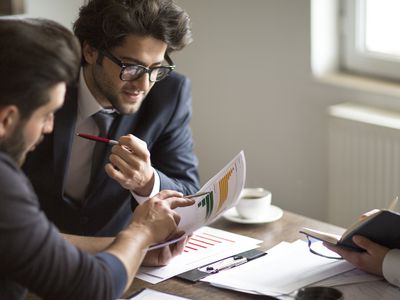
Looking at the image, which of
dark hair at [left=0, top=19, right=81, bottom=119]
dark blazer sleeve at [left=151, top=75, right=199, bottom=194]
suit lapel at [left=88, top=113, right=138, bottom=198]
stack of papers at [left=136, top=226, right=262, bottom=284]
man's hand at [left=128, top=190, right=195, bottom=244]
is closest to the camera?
dark hair at [left=0, top=19, right=81, bottom=119]

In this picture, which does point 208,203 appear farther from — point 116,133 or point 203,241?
point 116,133

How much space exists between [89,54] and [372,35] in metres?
1.46

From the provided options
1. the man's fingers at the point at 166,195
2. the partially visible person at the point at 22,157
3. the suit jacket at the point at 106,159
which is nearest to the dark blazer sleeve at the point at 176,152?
the suit jacket at the point at 106,159

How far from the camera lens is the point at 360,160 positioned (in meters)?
3.29

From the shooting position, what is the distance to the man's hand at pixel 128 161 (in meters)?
2.25

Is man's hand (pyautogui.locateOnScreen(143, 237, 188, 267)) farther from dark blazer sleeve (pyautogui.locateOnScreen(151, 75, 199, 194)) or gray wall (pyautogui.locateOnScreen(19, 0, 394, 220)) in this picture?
gray wall (pyautogui.locateOnScreen(19, 0, 394, 220))

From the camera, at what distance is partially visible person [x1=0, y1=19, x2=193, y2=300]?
1479mm

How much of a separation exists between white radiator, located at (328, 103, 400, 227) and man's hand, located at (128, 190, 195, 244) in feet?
4.64

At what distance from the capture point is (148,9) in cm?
243

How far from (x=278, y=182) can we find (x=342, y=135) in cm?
49

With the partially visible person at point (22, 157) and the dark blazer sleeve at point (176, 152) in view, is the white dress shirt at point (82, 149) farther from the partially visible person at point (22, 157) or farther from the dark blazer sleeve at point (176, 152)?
the partially visible person at point (22, 157)

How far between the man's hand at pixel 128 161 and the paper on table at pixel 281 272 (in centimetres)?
43

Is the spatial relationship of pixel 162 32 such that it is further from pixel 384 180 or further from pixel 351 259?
pixel 384 180

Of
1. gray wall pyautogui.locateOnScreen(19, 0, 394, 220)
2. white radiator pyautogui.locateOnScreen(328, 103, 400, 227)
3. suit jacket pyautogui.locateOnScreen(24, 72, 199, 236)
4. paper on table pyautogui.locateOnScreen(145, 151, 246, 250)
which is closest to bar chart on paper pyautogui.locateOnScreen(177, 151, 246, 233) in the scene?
paper on table pyautogui.locateOnScreen(145, 151, 246, 250)
